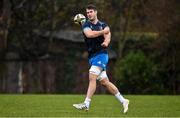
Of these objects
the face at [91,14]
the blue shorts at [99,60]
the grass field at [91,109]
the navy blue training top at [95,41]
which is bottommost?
the grass field at [91,109]

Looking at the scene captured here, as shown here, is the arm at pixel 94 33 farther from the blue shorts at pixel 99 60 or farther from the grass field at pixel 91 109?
the grass field at pixel 91 109

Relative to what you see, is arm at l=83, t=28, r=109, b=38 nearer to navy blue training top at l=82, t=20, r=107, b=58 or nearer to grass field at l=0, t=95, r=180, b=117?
navy blue training top at l=82, t=20, r=107, b=58

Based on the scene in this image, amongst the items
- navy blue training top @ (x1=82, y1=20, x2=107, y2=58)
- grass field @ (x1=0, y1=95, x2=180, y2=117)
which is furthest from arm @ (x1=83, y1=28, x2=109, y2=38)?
grass field @ (x1=0, y1=95, x2=180, y2=117)

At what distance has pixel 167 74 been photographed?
38.2 metres

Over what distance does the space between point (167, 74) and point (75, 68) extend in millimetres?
6643

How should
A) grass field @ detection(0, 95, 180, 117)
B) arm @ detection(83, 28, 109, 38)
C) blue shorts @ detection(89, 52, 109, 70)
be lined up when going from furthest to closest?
blue shorts @ detection(89, 52, 109, 70) → arm @ detection(83, 28, 109, 38) → grass field @ detection(0, 95, 180, 117)

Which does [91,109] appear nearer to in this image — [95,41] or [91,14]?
[95,41]

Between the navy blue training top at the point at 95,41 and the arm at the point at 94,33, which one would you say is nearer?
the arm at the point at 94,33

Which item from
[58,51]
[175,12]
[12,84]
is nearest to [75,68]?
[58,51]

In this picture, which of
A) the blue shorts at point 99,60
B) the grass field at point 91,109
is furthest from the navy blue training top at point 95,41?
the grass field at point 91,109

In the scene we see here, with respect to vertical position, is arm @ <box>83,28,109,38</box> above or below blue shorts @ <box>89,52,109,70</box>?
above

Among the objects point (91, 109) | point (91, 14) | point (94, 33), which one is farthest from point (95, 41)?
point (91, 109)

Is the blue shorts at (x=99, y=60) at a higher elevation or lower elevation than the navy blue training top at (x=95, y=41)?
lower

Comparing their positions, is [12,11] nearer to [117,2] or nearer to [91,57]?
[117,2]
